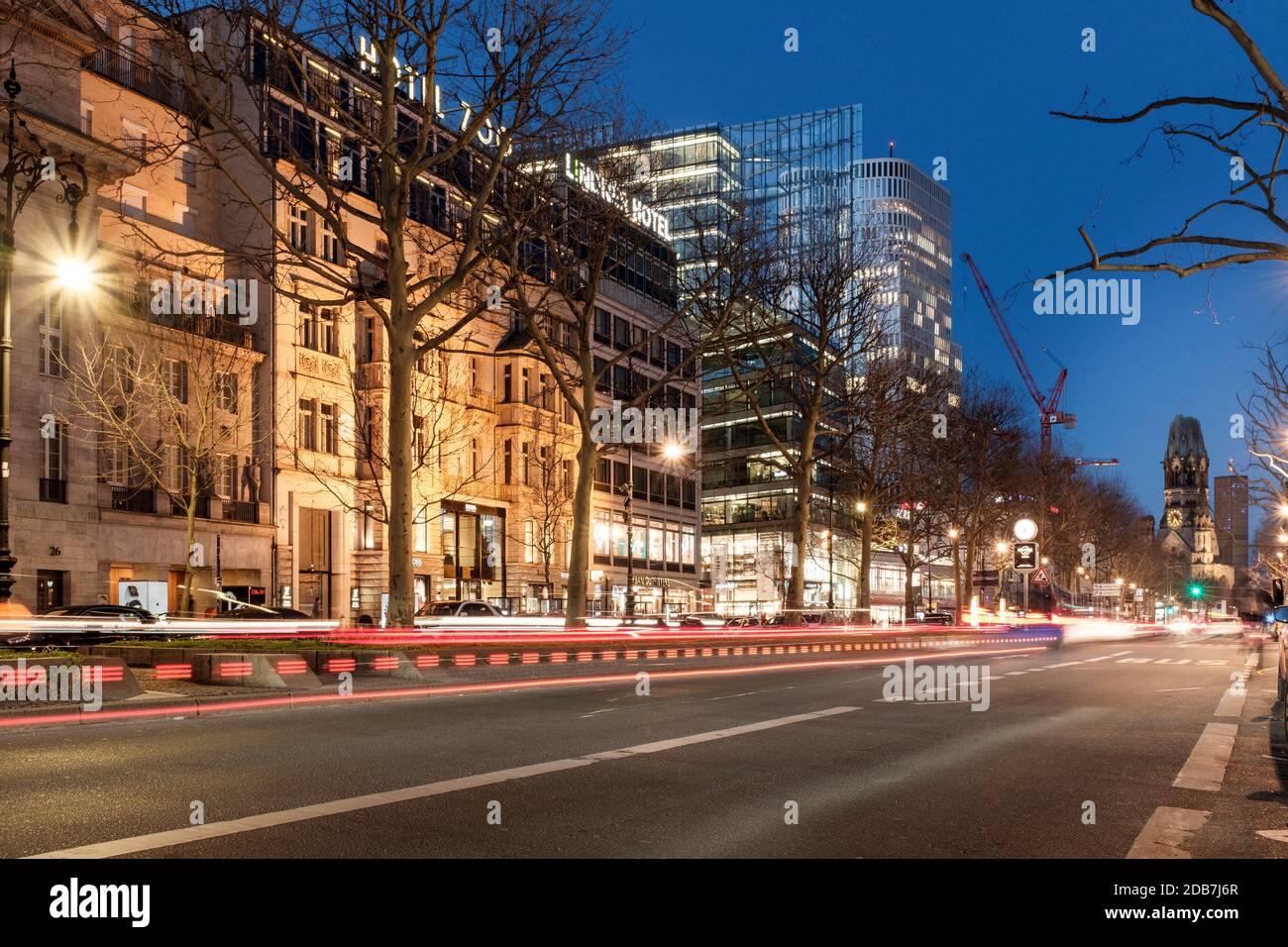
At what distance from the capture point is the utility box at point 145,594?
1715 inches

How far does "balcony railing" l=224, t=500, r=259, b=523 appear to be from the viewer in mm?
49438

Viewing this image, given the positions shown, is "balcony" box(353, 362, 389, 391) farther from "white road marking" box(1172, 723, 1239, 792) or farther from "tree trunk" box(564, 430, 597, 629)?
"white road marking" box(1172, 723, 1239, 792)


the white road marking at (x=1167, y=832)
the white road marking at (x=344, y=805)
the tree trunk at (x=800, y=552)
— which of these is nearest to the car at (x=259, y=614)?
the tree trunk at (x=800, y=552)

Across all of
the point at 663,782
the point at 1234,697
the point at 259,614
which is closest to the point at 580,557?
the point at 259,614

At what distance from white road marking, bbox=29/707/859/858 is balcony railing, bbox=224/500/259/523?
4028 cm

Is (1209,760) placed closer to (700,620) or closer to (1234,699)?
(1234,699)

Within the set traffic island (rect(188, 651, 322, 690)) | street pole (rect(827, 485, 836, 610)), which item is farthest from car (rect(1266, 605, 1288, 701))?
street pole (rect(827, 485, 836, 610))

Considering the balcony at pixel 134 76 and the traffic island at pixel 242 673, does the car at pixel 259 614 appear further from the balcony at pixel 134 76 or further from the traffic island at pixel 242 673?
the traffic island at pixel 242 673

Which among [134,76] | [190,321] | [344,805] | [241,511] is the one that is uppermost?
[134,76]

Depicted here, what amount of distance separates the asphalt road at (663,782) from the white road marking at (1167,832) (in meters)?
0.03

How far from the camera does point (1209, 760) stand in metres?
11.6

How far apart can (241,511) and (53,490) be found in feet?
31.5
